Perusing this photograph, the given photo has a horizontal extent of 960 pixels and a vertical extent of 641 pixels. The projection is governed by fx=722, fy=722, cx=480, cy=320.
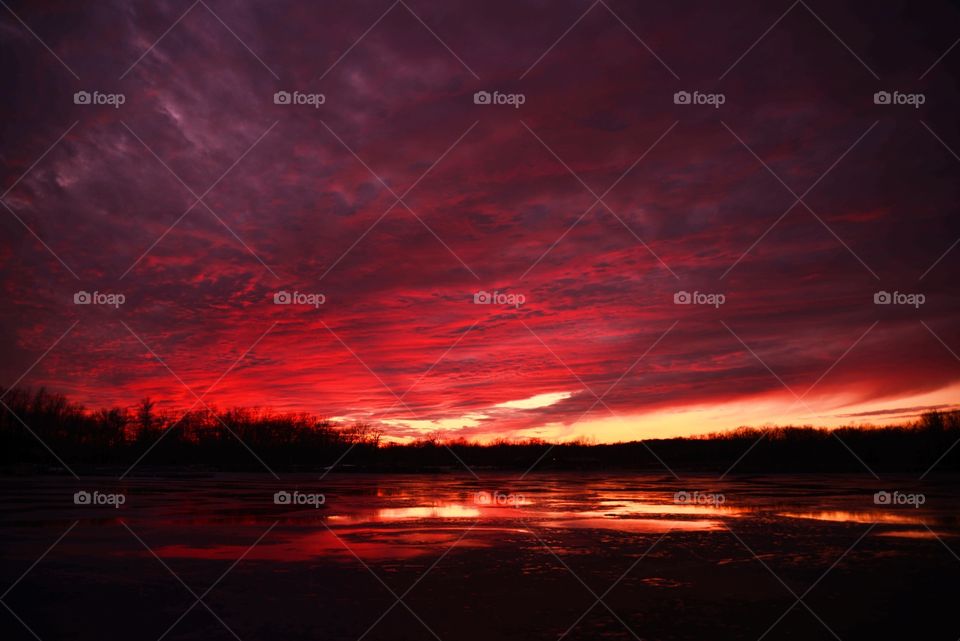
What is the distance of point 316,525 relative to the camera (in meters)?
20.2

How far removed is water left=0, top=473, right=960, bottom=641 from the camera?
9.16m

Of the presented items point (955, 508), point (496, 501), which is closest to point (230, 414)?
point (496, 501)

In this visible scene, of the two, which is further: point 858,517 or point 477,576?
point 858,517

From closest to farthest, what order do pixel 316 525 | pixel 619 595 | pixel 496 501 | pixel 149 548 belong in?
pixel 619 595
pixel 149 548
pixel 316 525
pixel 496 501

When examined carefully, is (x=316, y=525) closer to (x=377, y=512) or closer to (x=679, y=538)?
(x=377, y=512)

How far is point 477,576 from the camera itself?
40.5 ft

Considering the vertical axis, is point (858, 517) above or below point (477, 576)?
below

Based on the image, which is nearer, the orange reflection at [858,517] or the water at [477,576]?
the water at [477,576]

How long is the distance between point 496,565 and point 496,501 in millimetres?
17151

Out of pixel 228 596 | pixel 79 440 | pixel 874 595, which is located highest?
pixel 79 440

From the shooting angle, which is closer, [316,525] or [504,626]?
[504,626]

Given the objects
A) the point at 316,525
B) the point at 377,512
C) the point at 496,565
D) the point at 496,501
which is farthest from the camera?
the point at 496,501

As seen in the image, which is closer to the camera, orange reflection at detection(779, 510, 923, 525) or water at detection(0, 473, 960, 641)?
water at detection(0, 473, 960, 641)

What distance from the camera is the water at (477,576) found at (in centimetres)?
916
